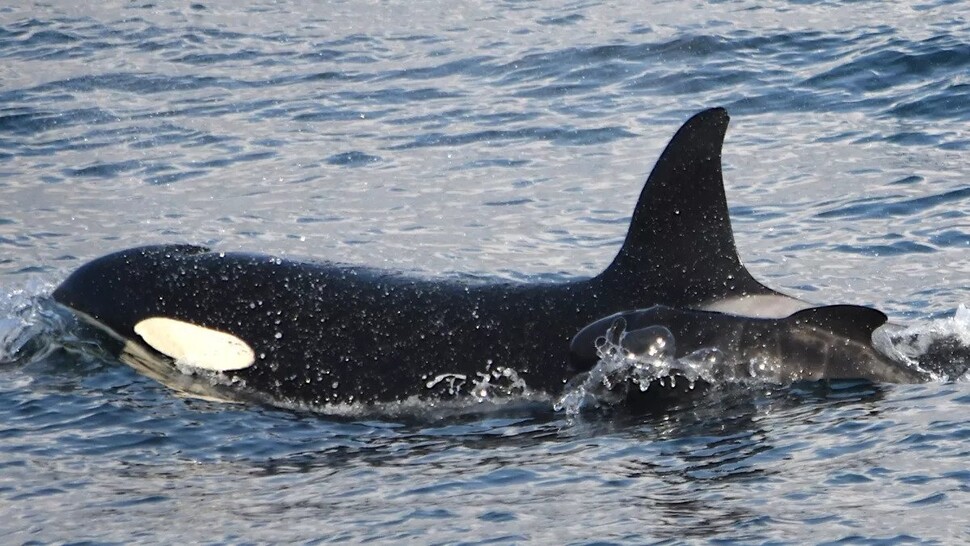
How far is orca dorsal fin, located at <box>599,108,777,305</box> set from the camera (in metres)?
9.16

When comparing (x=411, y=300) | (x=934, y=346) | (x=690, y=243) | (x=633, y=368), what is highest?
(x=690, y=243)

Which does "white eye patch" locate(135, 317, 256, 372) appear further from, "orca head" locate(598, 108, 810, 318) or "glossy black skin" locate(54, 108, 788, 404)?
"orca head" locate(598, 108, 810, 318)

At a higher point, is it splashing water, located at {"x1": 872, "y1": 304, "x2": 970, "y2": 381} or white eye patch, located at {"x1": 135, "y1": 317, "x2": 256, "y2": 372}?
white eye patch, located at {"x1": 135, "y1": 317, "x2": 256, "y2": 372}

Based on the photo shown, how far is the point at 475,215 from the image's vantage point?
605 inches

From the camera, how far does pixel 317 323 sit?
10219 mm

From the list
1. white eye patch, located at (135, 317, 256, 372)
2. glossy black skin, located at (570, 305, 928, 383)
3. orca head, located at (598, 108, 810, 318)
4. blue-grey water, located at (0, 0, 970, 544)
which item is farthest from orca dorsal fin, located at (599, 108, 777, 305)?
white eye patch, located at (135, 317, 256, 372)

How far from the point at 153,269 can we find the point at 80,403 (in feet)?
4.13

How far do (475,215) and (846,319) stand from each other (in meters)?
6.83

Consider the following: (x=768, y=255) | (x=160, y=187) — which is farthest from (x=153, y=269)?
(x=160, y=187)

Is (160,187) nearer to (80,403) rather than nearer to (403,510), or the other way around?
(80,403)

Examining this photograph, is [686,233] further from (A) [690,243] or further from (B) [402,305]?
(B) [402,305]

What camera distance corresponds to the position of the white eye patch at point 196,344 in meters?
10.4

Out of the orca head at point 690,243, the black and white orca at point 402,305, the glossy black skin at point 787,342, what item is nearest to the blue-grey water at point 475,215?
the glossy black skin at point 787,342

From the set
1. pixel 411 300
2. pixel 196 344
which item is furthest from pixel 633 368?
pixel 196 344
